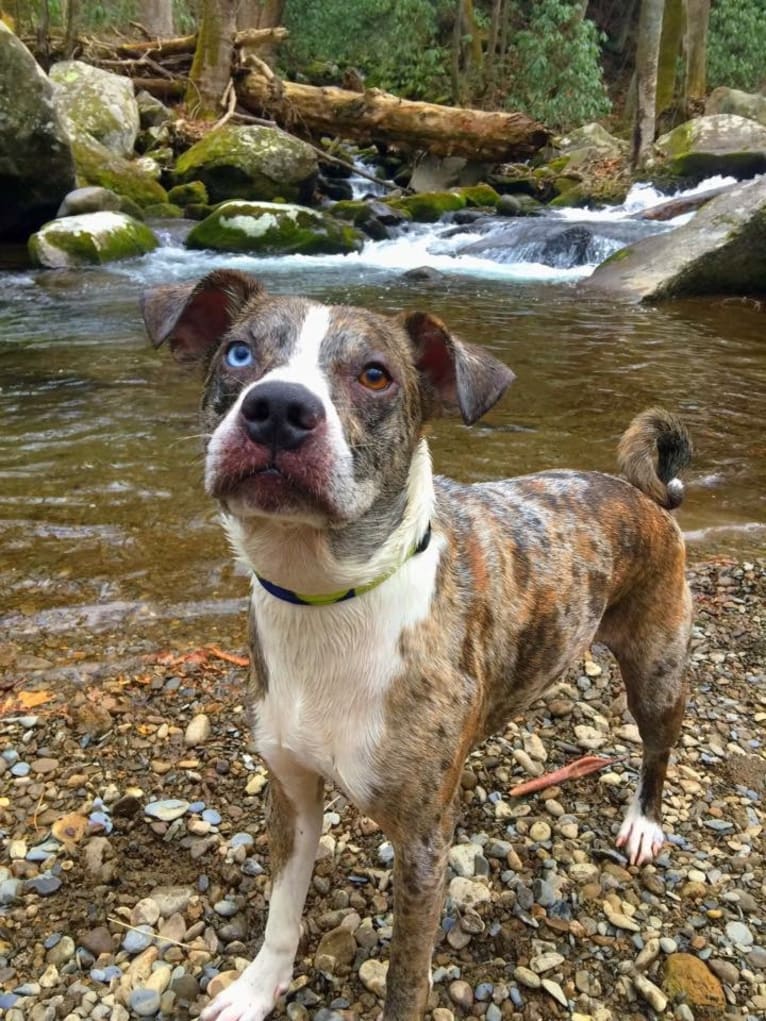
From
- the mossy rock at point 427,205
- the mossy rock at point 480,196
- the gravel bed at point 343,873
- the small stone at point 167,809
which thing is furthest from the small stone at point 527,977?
the mossy rock at point 480,196

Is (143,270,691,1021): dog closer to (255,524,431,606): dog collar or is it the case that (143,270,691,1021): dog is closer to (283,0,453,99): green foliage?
(255,524,431,606): dog collar

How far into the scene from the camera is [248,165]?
17609 mm

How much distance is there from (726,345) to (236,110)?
1596 centimetres

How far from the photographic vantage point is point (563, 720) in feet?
13.1

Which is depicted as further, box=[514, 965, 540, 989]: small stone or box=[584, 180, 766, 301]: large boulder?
box=[584, 180, 766, 301]: large boulder

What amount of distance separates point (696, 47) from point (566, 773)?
33509mm

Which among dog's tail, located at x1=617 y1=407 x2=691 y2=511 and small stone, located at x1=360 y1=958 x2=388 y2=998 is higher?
dog's tail, located at x1=617 y1=407 x2=691 y2=511

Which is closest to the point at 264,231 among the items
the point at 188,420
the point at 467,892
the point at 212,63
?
the point at 212,63

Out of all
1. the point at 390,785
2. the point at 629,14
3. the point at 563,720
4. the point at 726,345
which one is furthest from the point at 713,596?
the point at 629,14

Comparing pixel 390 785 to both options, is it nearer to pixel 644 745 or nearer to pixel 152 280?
pixel 644 745

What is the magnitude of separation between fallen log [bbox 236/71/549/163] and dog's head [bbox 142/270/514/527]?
21.1 metres

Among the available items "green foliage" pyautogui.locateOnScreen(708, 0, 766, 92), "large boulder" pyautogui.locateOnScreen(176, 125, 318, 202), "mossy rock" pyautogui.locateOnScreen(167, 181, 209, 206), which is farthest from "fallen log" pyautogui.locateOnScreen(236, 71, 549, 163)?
"green foliage" pyautogui.locateOnScreen(708, 0, 766, 92)

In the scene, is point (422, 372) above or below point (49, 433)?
above

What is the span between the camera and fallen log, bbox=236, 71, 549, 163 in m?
21.6
